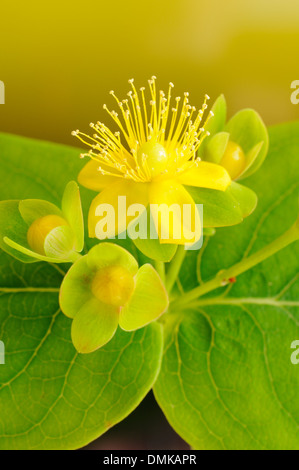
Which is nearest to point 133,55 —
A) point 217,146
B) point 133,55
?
point 133,55

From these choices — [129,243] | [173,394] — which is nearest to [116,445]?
[173,394]

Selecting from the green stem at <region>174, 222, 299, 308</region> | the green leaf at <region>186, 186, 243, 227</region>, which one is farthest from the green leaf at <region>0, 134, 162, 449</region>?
the green leaf at <region>186, 186, 243, 227</region>

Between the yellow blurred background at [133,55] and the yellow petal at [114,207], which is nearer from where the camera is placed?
the yellow petal at [114,207]

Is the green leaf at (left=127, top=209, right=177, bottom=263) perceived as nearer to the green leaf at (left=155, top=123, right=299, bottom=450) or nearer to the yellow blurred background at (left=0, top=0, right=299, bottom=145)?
the green leaf at (left=155, top=123, right=299, bottom=450)

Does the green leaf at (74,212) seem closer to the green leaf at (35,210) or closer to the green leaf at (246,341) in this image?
the green leaf at (35,210)

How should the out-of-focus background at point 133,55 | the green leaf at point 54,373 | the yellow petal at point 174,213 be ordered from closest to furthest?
1. the yellow petal at point 174,213
2. the green leaf at point 54,373
3. the out-of-focus background at point 133,55

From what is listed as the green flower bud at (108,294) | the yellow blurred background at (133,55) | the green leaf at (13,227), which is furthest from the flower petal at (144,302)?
the yellow blurred background at (133,55)

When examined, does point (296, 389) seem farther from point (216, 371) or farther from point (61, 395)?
point (61, 395)

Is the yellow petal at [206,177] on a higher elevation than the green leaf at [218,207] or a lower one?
higher
